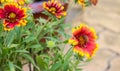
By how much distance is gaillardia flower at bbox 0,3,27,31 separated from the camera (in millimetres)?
713

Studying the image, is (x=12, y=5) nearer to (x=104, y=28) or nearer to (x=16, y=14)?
(x=16, y=14)

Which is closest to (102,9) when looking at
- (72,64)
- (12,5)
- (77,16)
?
(77,16)

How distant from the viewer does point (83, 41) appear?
0.76 metres

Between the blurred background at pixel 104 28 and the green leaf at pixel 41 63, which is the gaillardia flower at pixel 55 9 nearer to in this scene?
the green leaf at pixel 41 63

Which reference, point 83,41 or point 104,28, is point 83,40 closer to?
point 83,41

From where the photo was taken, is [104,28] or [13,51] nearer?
[13,51]

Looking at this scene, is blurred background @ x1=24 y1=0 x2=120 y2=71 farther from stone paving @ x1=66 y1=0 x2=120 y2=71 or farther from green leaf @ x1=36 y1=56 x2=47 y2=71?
green leaf @ x1=36 y1=56 x2=47 y2=71

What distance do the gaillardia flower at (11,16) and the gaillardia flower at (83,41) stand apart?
131mm

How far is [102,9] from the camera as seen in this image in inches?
108

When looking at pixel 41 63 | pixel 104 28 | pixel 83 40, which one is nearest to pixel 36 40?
Answer: pixel 41 63

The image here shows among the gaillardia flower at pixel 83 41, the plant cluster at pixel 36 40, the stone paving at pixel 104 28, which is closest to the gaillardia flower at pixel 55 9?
the plant cluster at pixel 36 40

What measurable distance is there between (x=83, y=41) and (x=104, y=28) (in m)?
1.70

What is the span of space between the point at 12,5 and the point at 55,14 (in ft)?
0.52

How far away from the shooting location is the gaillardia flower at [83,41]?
2.41ft
